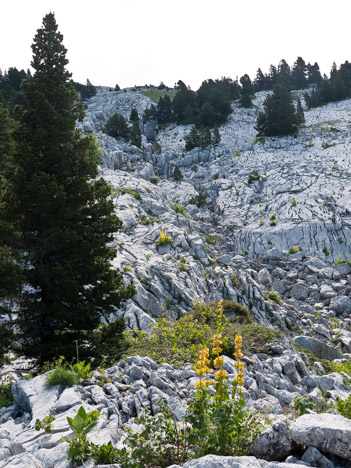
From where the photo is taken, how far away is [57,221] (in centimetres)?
1141

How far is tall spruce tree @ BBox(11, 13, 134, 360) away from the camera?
10797 mm

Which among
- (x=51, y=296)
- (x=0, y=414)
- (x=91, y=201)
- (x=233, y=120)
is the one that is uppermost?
(x=233, y=120)

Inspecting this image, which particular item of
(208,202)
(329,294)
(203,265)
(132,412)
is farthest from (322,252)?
(132,412)

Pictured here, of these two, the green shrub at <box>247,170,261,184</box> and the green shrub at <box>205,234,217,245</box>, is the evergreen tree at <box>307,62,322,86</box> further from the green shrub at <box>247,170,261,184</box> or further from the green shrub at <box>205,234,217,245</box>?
the green shrub at <box>205,234,217,245</box>

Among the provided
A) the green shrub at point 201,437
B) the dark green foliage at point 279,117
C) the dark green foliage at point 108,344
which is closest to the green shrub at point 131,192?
the dark green foliage at point 108,344

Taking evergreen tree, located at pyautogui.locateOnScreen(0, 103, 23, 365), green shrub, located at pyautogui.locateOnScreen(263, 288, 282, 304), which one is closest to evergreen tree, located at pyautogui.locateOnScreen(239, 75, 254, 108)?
green shrub, located at pyautogui.locateOnScreen(263, 288, 282, 304)

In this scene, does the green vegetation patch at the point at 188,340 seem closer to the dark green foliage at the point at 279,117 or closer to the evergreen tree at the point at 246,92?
the dark green foliage at the point at 279,117

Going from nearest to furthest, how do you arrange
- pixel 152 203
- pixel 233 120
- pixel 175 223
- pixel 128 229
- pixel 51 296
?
1. pixel 51 296
2. pixel 128 229
3. pixel 175 223
4. pixel 152 203
5. pixel 233 120

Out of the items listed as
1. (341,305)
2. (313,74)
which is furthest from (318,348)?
(313,74)

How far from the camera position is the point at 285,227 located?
1288 inches

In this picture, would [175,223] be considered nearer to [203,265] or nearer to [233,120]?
[203,265]

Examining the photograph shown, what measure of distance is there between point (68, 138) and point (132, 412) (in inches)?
387

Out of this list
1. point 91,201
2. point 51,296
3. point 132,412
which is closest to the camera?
point 132,412

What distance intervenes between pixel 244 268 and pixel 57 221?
17773 mm
